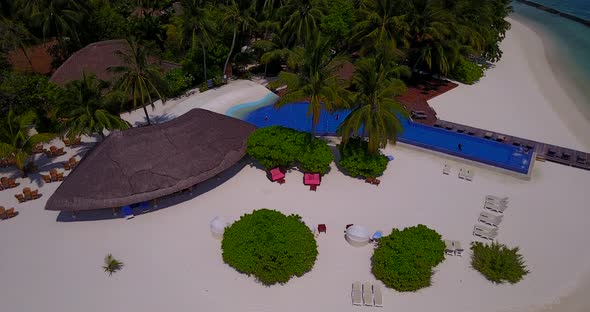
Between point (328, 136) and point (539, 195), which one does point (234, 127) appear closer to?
point (328, 136)

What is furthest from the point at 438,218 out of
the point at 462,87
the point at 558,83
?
the point at 558,83

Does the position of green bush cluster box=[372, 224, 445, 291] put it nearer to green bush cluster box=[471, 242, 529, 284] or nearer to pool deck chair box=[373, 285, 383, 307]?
pool deck chair box=[373, 285, 383, 307]

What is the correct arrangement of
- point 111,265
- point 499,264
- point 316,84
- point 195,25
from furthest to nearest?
point 195,25, point 316,84, point 499,264, point 111,265

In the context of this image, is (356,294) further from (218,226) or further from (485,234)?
(485,234)

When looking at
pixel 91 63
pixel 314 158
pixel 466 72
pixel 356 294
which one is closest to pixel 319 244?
pixel 356 294

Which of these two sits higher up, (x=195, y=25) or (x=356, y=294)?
(x=195, y=25)

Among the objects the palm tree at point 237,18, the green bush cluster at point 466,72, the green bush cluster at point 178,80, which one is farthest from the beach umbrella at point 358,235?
the green bush cluster at point 466,72

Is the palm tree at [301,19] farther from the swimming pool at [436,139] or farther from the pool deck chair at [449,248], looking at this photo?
the pool deck chair at [449,248]
